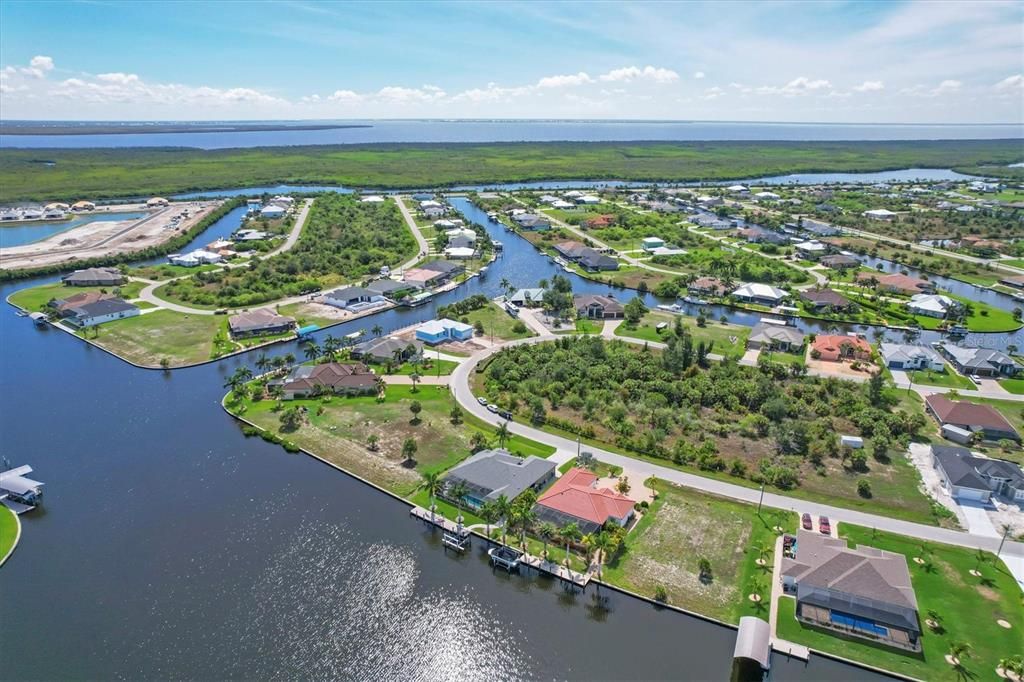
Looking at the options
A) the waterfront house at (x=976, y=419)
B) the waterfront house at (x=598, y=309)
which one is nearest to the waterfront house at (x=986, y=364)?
the waterfront house at (x=976, y=419)

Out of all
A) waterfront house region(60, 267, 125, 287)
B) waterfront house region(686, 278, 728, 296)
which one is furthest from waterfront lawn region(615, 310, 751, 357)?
waterfront house region(60, 267, 125, 287)

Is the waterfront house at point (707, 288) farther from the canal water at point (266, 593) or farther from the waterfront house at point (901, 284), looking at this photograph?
the canal water at point (266, 593)

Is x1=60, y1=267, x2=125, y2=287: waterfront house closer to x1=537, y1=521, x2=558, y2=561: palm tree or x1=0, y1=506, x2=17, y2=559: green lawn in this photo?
x1=0, y1=506, x2=17, y2=559: green lawn

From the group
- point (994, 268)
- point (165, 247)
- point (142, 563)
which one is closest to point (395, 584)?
point (142, 563)

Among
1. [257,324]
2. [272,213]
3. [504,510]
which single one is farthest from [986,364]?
[272,213]

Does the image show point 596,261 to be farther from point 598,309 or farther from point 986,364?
point 986,364
